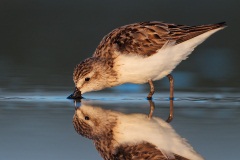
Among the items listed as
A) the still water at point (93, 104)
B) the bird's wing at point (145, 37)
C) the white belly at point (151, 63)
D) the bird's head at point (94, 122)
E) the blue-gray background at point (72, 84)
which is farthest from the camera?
the bird's wing at point (145, 37)

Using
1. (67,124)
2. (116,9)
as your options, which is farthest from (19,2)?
(67,124)

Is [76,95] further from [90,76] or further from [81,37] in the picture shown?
[81,37]

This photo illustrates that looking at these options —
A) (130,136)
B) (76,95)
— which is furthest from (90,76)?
(130,136)

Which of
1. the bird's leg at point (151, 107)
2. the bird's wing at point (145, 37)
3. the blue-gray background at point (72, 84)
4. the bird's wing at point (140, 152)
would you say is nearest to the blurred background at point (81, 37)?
the blue-gray background at point (72, 84)

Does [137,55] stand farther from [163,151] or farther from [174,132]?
[163,151]

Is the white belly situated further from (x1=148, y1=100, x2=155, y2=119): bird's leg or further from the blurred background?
the blurred background

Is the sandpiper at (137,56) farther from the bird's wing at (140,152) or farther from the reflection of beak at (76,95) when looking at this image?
the bird's wing at (140,152)
